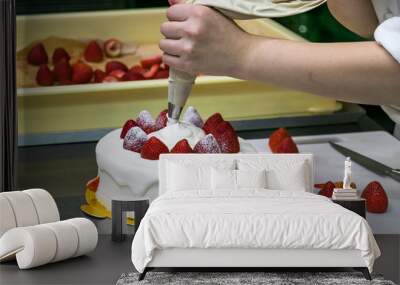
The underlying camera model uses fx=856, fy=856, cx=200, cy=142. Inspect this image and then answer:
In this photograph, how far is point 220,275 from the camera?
324cm

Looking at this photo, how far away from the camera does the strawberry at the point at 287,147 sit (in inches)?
189

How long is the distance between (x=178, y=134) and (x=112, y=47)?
2159 millimetres

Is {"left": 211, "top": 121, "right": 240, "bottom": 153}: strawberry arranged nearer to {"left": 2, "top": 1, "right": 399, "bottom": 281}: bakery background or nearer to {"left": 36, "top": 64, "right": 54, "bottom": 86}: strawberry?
{"left": 2, "top": 1, "right": 399, "bottom": 281}: bakery background

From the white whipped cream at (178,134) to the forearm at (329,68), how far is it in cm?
308

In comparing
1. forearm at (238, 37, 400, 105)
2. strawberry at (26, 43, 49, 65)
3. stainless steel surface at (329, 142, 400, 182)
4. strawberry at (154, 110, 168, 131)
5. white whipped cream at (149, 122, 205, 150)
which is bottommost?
stainless steel surface at (329, 142, 400, 182)

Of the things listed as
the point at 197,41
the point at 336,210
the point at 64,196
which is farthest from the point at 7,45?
the point at 197,41

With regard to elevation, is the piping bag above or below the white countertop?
above

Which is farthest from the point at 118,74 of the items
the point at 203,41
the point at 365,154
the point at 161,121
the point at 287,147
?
the point at 203,41

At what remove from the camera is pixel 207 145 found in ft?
14.0

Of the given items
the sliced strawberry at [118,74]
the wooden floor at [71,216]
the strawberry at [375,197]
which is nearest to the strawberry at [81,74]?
the sliced strawberry at [118,74]

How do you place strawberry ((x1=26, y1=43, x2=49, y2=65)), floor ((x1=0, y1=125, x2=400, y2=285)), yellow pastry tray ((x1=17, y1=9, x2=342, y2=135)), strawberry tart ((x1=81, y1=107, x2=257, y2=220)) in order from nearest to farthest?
floor ((x1=0, y1=125, x2=400, y2=285)), strawberry tart ((x1=81, y1=107, x2=257, y2=220)), yellow pastry tray ((x1=17, y1=9, x2=342, y2=135)), strawberry ((x1=26, y1=43, x2=49, y2=65))

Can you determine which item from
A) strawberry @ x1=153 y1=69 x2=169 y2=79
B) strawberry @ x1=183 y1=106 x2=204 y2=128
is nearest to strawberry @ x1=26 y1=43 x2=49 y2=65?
strawberry @ x1=153 y1=69 x2=169 y2=79

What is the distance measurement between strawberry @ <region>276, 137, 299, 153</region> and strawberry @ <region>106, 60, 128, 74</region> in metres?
1.68

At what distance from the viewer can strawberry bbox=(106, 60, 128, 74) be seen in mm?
6039
